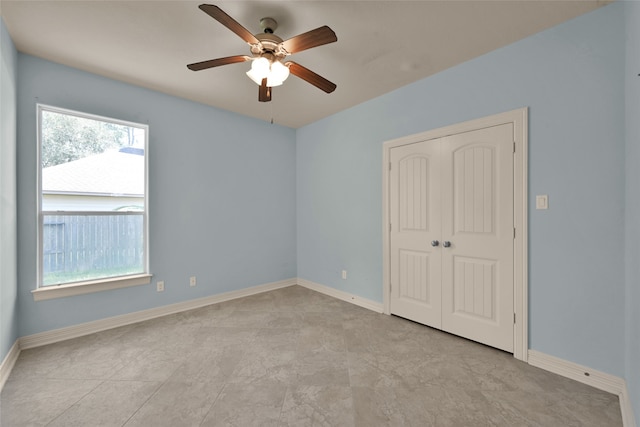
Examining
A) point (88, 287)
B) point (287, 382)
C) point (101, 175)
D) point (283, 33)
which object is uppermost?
point (283, 33)

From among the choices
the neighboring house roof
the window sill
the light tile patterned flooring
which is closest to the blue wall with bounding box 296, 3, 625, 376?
the light tile patterned flooring

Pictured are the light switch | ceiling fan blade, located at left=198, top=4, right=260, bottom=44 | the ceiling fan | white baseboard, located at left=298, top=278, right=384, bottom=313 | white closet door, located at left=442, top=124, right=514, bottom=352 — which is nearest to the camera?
ceiling fan blade, located at left=198, top=4, right=260, bottom=44

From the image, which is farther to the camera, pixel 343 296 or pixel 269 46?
pixel 343 296

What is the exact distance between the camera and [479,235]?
2498 millimetres

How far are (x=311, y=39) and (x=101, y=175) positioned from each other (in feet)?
8.39

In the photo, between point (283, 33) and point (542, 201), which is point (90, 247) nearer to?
point (283, 33)

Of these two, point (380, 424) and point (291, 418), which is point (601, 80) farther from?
point (291, 418)

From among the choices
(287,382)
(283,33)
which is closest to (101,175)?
(283,33)

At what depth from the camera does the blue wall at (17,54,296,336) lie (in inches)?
96.4

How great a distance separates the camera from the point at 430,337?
265 centimetres

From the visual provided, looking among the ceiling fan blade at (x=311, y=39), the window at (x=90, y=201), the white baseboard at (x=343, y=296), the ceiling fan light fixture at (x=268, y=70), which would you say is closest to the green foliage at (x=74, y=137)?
the window at (x=90, y=201)

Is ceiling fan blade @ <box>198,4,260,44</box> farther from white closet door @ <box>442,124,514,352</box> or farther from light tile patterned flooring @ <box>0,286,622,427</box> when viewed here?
light tile patterned flooring @ <box>0,286,622,427</box>

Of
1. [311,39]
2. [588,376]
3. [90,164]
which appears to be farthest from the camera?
[90,164]

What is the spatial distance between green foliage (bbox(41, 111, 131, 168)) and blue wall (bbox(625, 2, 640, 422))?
4115 millimetres
